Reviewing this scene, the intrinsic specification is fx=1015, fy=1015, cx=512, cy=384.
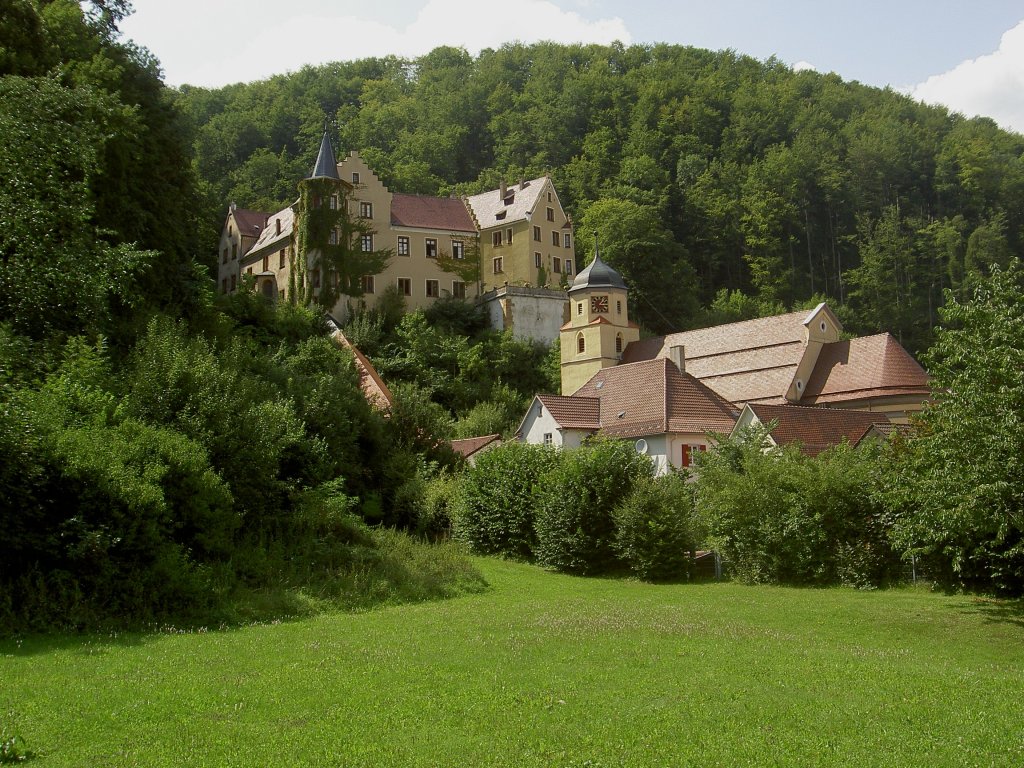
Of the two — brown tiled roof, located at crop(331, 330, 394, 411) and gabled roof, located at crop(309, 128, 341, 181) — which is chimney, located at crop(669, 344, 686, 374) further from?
gabled roof, located at crop(309, 128, 341, 181)

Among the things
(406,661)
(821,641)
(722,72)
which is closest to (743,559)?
(821,641)

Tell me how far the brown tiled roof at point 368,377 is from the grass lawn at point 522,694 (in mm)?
27250

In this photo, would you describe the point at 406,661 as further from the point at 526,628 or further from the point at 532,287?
the point at 532,287

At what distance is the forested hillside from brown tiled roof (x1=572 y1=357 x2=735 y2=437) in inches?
1299

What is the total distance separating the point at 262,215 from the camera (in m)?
74.1

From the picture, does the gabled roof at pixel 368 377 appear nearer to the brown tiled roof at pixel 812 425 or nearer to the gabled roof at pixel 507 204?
the brown tiled roof at pixel 812 425

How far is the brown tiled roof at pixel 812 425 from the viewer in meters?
42.5

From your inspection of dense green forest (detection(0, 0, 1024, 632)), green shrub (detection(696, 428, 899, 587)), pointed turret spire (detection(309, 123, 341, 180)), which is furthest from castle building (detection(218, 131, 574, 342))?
green shrub (detection(696, 428, 899, 587))

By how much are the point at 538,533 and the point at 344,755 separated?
23.3 meters

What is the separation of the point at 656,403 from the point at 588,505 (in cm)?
1646

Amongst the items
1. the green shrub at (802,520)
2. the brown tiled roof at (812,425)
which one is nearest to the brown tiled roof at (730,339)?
the brown tiled roof at (812,425)

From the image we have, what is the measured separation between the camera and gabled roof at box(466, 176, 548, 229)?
72562mm

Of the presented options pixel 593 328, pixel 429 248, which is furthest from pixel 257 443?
pixel 429 248

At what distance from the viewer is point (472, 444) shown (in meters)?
48.0
